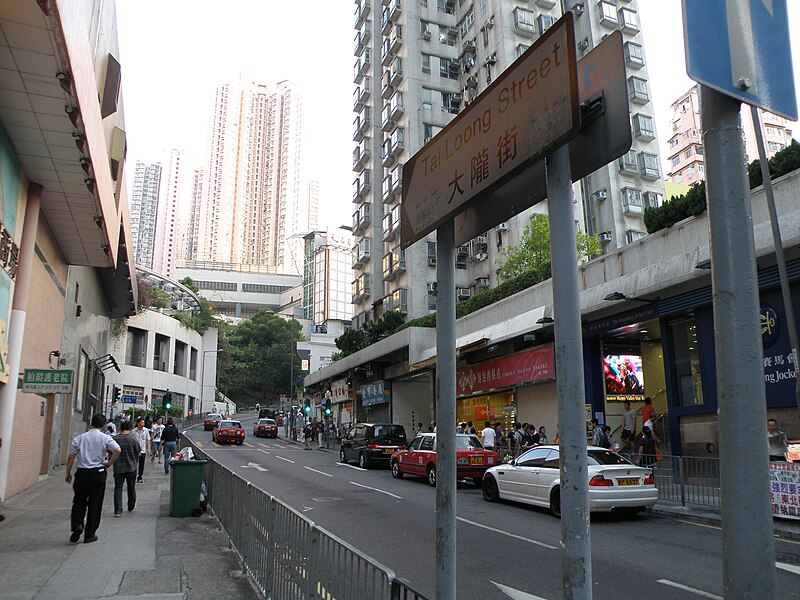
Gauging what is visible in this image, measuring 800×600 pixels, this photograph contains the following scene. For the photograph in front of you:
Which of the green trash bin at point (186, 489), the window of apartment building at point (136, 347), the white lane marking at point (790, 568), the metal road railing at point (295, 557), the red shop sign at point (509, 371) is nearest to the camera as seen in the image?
the metal road railing at point (295, 557)

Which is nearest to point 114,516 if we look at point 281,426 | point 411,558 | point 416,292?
point 411,558

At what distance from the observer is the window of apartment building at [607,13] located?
151ft

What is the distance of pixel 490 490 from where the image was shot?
14.9m

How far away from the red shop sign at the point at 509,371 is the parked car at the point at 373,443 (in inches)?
194

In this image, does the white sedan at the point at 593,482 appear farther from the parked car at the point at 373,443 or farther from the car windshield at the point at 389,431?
the car windshield at the point at 389,431

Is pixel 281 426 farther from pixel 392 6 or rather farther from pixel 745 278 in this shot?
pixel 745 278

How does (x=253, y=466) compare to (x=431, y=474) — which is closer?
(x=431, y=474)

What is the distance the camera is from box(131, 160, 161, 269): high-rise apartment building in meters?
166

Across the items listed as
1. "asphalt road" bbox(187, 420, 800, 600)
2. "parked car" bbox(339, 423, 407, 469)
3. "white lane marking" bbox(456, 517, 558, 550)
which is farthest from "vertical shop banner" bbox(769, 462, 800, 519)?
"parked car" bbox(339, 423, 407, 469)

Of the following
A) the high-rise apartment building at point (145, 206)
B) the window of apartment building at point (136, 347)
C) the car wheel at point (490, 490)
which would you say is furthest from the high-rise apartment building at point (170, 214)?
the car wheel at point (490, 490)

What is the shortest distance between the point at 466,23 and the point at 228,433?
35.5 meters

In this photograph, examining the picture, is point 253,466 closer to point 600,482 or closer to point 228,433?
point 600,482

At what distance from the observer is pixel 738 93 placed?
2535mm

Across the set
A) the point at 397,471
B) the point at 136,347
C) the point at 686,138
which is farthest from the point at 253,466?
the point at 686,138
